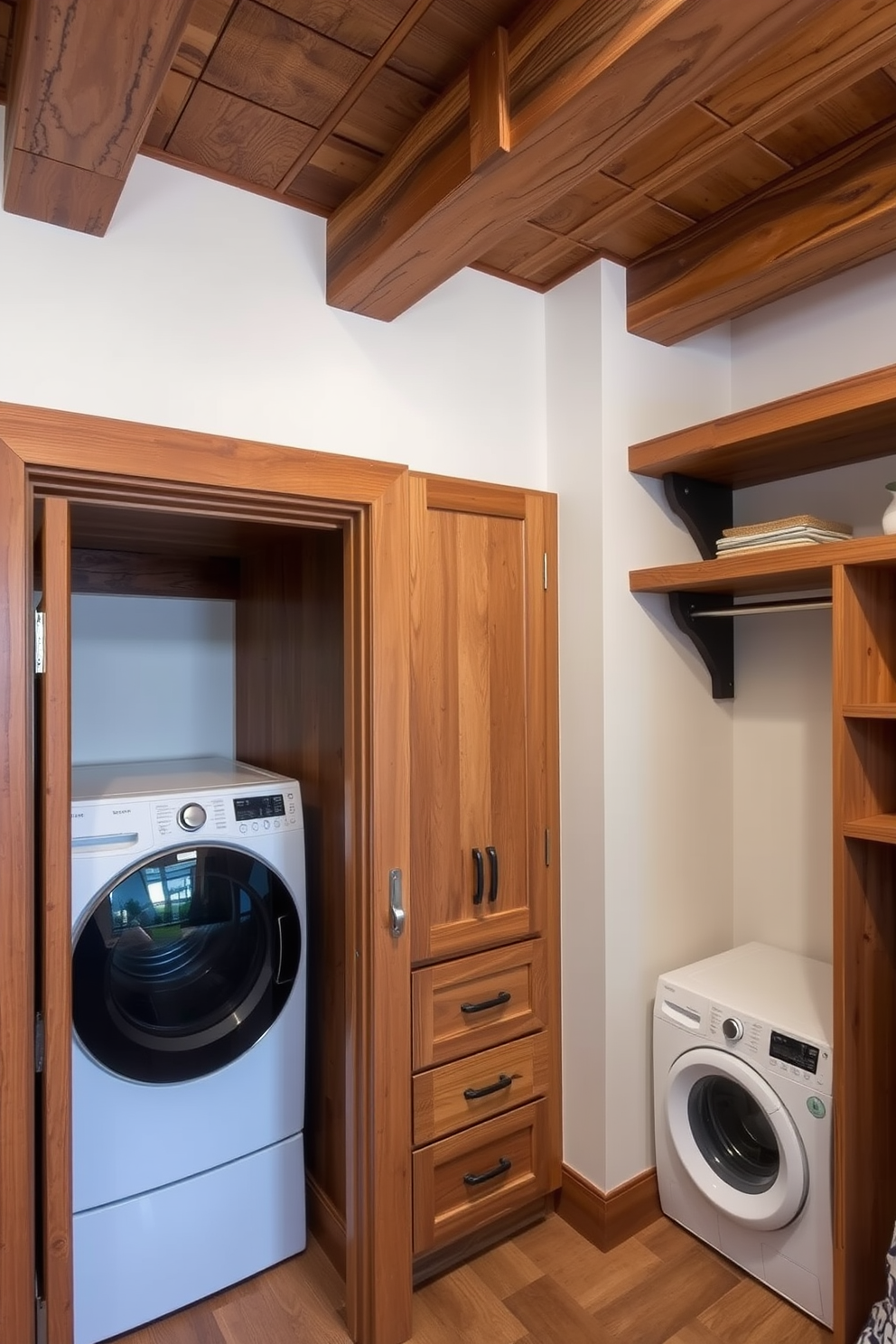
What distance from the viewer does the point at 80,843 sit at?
179 cm

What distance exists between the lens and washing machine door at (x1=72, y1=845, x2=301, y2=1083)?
1820 millimetres

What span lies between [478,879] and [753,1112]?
963 mm

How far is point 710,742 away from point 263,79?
1.98 metres

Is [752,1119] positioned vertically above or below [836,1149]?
below

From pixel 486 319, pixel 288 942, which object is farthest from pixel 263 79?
pixel 288 942

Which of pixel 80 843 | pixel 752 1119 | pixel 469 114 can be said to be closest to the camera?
pixel 469 114

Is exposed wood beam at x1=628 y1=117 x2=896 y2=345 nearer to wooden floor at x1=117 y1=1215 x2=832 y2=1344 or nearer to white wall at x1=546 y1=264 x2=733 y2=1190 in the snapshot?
white wall at x1=546 y1=264 x2=733 y2=1190

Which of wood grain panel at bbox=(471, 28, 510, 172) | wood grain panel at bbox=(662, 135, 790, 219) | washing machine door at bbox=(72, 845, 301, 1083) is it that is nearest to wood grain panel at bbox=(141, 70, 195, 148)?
wood grain panel at bbox=(471, 28, 510, 172)

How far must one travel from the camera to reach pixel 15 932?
4.66ft

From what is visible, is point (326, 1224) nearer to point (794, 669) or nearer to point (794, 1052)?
point (794, 1052)

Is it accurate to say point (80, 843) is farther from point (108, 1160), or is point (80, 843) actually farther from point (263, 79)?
point (263, 79)

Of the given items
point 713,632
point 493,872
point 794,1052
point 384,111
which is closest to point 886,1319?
point 794,1052

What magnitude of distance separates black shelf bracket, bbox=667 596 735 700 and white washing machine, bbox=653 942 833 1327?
815mm

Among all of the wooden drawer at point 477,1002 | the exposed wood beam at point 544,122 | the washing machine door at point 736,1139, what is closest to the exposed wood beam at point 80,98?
the exposed wood beam at point 544,122
